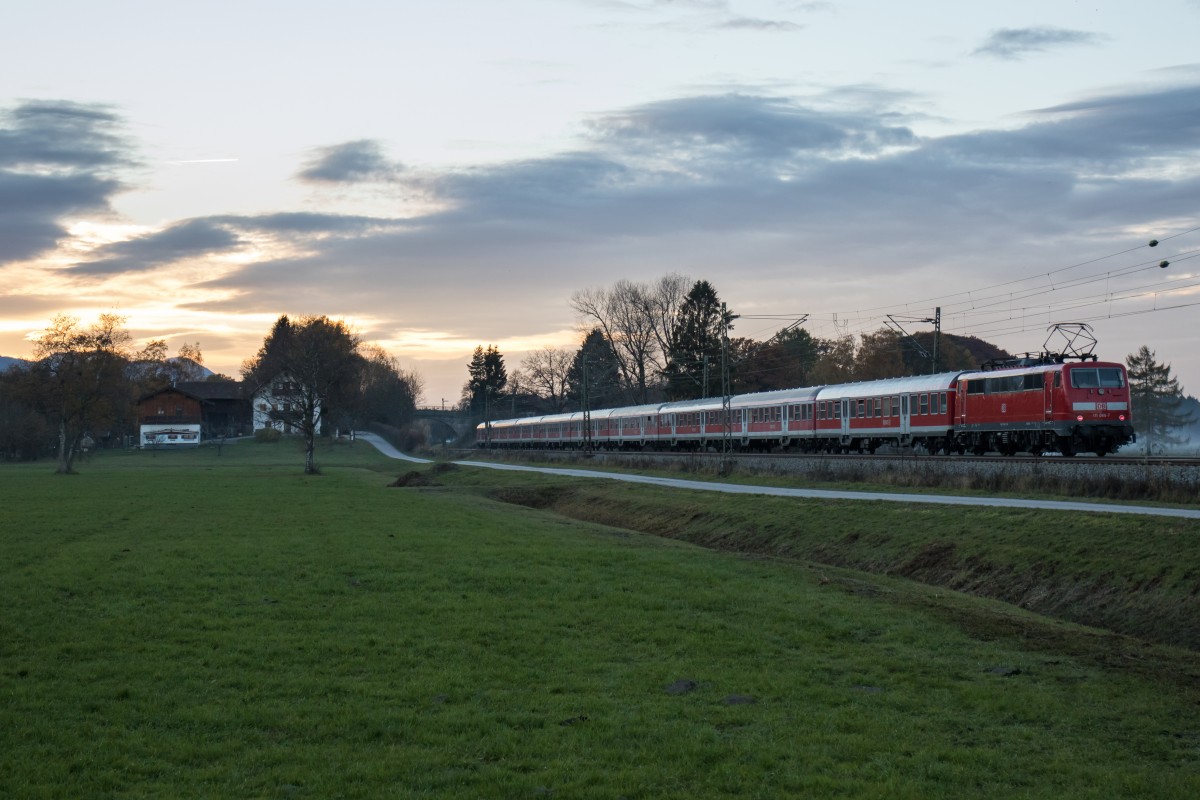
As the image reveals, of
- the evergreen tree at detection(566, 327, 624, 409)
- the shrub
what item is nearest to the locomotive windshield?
the evergreen tree at detection(566, 327, 624, 409)

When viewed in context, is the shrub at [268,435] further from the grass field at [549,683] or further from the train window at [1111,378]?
the grass field at [549,683]

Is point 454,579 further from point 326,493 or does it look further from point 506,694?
point 326,493

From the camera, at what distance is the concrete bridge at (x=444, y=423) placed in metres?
170

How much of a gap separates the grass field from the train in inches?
788

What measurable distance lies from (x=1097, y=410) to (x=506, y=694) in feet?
116

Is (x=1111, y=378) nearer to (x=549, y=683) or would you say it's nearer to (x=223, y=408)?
(x=549, y=683)

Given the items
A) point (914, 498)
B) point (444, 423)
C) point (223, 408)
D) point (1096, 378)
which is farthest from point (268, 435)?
point (914, 498)

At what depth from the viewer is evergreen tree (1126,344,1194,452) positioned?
137375 millimetres

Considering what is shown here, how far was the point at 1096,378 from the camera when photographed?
136 feet

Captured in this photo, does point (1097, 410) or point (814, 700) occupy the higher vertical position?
point (1097, 410)

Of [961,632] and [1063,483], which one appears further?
[1063,483]

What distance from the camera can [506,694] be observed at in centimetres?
1188

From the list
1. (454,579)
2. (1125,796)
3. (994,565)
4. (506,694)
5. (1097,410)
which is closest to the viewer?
Answer: (1125,796)

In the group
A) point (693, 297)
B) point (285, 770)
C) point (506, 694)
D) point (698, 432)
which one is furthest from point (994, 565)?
point (693, 297)
